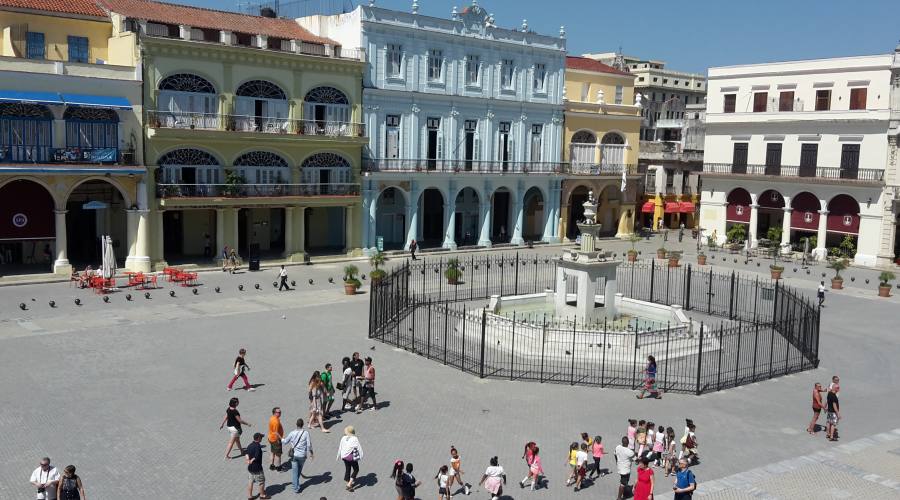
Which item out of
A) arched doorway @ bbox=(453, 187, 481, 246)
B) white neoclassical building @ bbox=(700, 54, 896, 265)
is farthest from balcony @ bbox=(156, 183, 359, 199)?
white neoclassical building @ bbox=(700, 54, 896, 265)

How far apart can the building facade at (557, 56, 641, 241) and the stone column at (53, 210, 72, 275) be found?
3245 centimetres

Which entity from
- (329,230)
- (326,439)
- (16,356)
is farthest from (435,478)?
(329,230)

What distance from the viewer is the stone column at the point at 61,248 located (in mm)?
38125

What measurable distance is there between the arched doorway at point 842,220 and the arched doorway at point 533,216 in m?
18.8

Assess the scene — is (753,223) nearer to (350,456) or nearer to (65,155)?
(65,155)

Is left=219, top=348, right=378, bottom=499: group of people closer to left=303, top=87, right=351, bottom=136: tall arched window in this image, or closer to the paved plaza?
the paved plaza

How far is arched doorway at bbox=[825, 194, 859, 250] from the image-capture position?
177ft

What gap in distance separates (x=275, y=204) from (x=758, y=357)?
25.9 m

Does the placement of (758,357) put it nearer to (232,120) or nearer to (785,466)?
(785,466)

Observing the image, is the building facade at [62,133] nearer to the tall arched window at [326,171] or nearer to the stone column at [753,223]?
the tall arched window at [326,171]

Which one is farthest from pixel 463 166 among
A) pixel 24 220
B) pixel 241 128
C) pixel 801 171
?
pixel 24 220

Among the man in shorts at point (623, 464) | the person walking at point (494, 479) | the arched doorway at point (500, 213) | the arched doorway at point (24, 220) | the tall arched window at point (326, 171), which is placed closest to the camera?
the person walking at point (494, 479)

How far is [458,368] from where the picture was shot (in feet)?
83.6

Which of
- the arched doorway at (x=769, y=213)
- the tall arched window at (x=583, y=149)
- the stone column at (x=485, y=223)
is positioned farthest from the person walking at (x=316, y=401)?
the arched doorway at (x=769, y=213)
